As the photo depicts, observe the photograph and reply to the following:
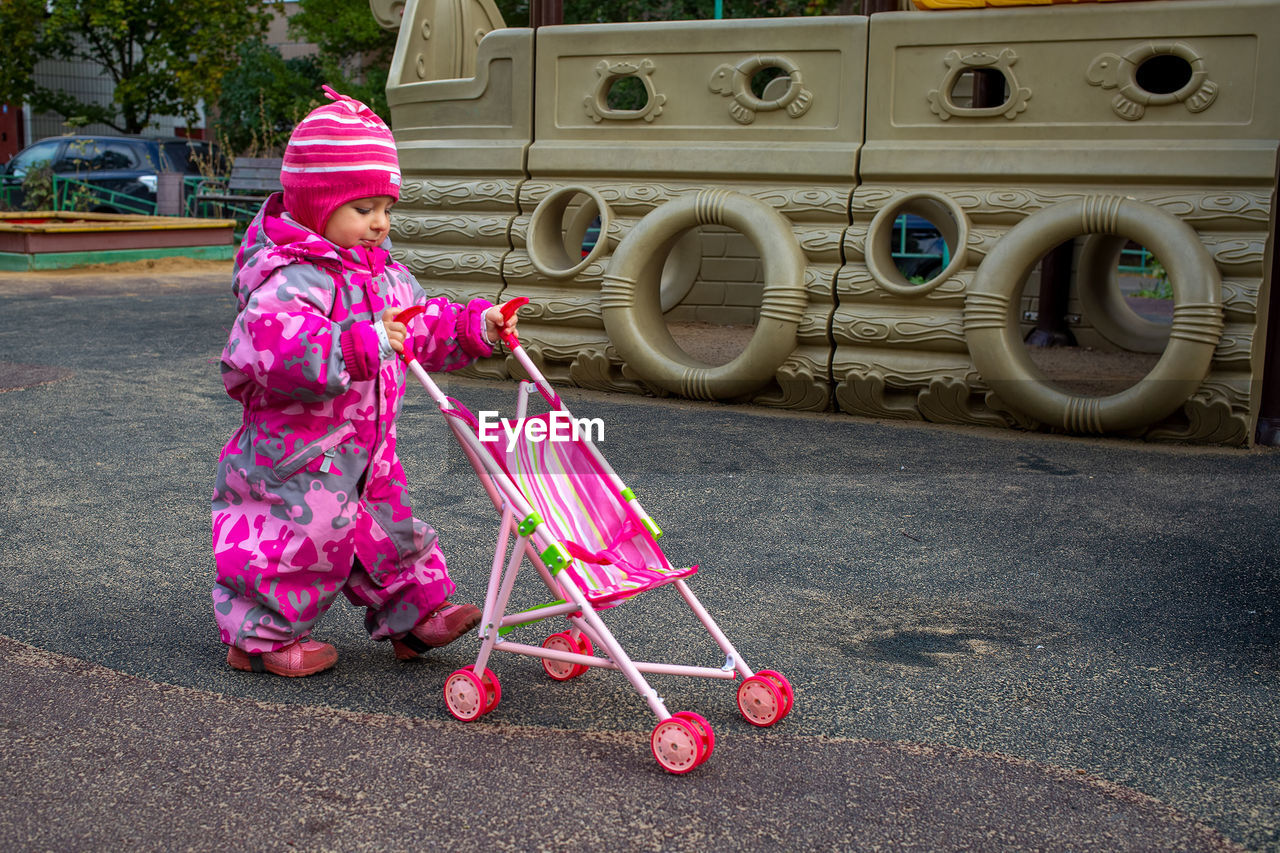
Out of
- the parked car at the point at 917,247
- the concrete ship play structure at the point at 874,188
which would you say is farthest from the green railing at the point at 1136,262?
the concrete ship play structure at the point at 874,188

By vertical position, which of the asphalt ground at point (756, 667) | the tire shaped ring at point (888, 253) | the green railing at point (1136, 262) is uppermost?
the tire shaped ring at point (888, 253)

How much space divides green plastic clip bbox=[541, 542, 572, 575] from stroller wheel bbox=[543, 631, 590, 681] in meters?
0.52

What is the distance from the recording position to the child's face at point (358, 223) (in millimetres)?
3064

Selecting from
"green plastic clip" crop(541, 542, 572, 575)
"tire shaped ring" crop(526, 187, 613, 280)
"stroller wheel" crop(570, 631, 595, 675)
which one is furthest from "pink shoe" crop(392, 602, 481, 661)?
"tire shaped ring" crop(526, 187, 613, 280)

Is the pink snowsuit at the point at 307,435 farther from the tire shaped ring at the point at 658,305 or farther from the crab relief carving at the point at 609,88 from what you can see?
the crab relief carving at the point at 609,88

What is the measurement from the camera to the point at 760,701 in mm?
2977

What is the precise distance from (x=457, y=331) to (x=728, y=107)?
426cm

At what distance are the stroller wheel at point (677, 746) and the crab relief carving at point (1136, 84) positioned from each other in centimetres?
479

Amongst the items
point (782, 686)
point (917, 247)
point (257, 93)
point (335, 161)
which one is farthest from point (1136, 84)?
point (257, 93)

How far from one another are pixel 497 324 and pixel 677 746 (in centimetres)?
116

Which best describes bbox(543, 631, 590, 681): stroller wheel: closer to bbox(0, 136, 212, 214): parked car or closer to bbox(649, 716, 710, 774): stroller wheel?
bbox(649, 716, 710, 774): stroller wheel

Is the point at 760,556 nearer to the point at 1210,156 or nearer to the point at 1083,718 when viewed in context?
the point at 1083,718

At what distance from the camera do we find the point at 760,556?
4.38 m

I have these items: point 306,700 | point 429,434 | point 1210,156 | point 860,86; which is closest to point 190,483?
point 429,434
